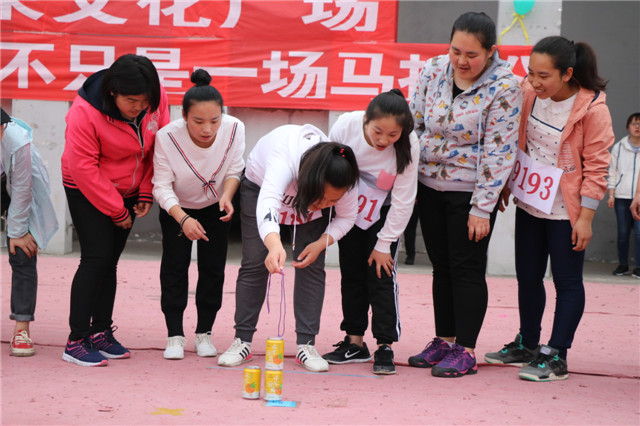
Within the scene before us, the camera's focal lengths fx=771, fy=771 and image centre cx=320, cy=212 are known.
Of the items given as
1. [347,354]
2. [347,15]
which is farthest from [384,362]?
[347,15]

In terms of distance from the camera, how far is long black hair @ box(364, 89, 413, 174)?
3484 mm

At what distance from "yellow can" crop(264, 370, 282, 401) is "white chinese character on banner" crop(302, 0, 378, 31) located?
5.14 m

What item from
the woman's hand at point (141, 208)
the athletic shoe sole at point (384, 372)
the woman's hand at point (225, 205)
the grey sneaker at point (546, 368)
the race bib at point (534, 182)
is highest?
the race bib at point (534, 182)

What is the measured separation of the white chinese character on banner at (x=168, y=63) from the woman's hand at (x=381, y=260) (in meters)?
4.55

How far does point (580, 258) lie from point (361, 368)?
1.23m

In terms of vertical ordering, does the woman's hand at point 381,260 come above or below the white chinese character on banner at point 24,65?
below

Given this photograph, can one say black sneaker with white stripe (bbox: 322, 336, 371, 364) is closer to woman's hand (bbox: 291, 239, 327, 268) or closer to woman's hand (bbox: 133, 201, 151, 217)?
woman's hand (bbox: 291, 239, 327, 268)

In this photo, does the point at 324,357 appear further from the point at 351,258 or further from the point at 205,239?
the point at 205,239

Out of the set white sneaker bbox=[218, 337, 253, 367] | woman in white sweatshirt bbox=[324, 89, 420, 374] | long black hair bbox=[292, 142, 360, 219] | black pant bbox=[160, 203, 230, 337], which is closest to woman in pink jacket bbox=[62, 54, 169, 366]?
black pant bbox=[160, 203, 230, 337]

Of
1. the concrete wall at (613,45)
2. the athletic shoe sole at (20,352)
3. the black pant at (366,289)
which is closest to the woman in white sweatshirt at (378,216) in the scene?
the black pant at (366,289)

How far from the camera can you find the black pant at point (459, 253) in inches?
150

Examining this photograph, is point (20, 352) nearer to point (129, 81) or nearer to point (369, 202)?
point (129, 81)

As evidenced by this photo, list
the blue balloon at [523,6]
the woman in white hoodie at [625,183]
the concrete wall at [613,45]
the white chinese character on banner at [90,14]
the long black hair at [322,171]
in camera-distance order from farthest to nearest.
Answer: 1. the concrete wall at [613,45]
2. the woman in white hoodie at [625,183]
3. the white chinese character on banner at [90,14]
4. the blue balloon at [523,6]
5. the long black hair at [322,171]

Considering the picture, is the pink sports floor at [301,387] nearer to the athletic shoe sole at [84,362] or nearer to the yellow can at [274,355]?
the athletic shoe sole at [84,362]
